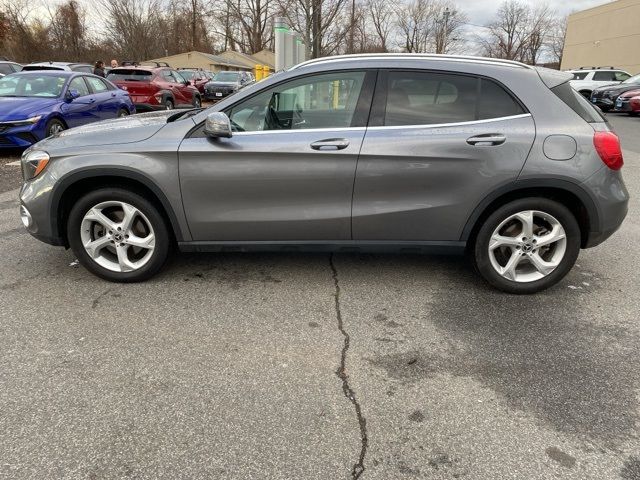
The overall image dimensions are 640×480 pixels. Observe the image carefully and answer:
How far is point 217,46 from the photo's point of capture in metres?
76.0

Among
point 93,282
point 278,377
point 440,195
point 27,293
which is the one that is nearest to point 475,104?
point 440,195

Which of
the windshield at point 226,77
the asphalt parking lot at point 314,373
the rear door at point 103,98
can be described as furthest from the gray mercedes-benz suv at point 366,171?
the windshield at point 226,77

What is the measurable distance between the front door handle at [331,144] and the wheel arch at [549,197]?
108cm

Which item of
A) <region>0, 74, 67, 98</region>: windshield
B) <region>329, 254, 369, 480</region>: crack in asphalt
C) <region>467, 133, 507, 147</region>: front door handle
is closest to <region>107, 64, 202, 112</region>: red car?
<region>0, 74, 67, 98</region>: windshield

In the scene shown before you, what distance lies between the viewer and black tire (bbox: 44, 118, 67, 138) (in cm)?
854

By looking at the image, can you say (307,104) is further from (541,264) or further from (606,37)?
(606,37)

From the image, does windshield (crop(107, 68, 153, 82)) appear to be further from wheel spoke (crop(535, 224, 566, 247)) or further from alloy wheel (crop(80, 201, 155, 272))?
wheel spoke (crop(535, 224, 566, 247))

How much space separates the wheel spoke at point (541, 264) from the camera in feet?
12.1

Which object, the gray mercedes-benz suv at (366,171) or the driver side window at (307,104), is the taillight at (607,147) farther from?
the driver side window at (307,104)

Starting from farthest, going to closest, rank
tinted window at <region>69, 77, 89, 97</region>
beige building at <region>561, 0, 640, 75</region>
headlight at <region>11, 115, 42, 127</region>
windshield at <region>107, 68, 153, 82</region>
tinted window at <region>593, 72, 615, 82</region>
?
beige building at <region>561, 0, 640, 75</region> → tinted window at <region>593, 72, 615, 82</region> → windshield at <region>107, 68, 153, 82</region> → tinted window at <region>69, 77, 89, 97</region> → headlight at <region>11, 115, 42, 127</region>

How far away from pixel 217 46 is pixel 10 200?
7625 cm

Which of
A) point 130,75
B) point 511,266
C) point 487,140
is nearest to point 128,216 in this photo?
point 487,140

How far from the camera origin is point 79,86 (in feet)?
32.6

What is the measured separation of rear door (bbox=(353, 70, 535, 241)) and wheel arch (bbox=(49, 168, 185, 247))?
4.62 feet
